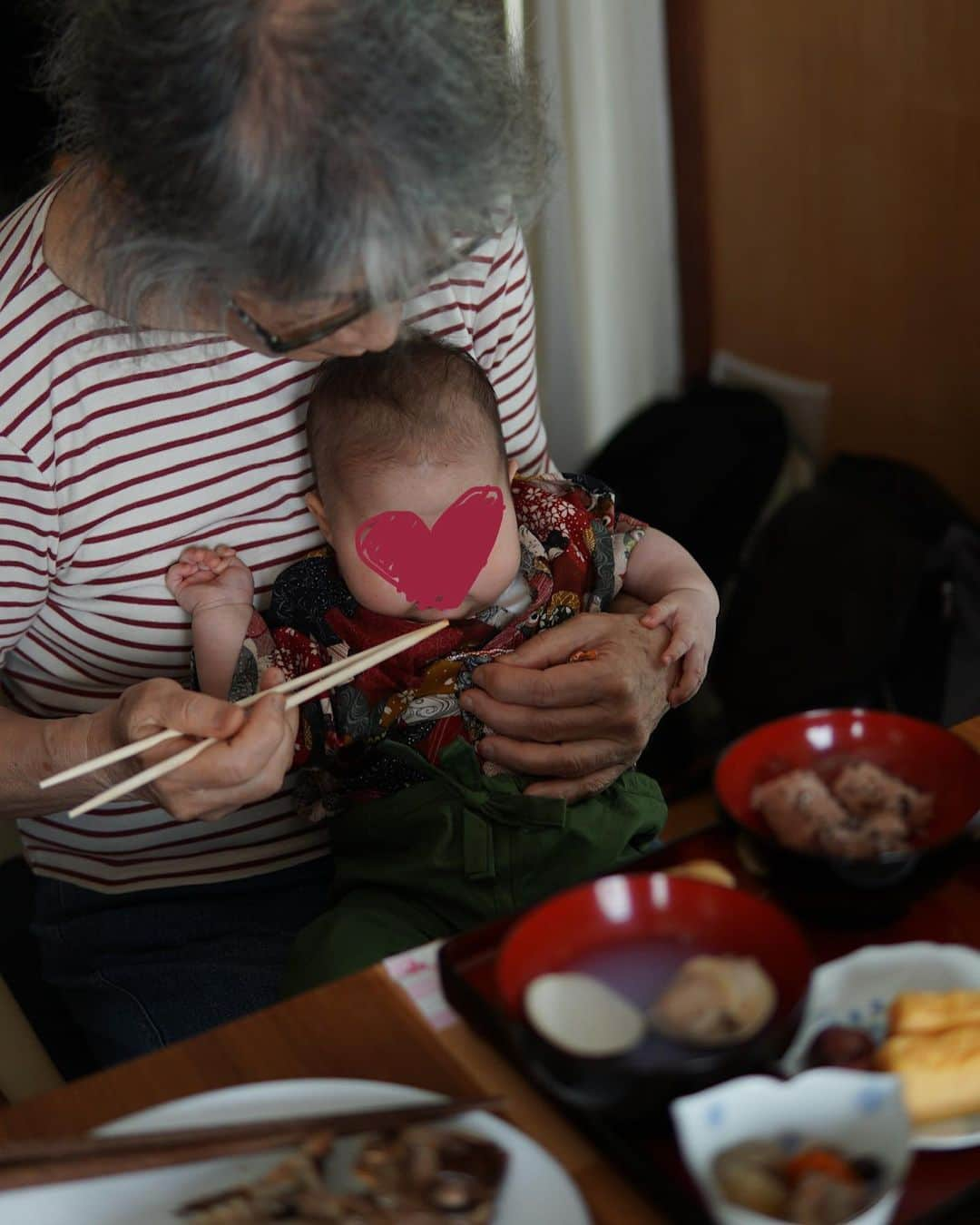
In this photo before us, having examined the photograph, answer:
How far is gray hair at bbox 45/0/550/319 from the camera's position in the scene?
1066 mm

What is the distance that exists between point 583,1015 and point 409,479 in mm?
707

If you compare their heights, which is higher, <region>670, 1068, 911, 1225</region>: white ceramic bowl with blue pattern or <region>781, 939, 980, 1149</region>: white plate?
<region>670, 1068, 911, 1225</region>: white ceramic bowl with blue pattern

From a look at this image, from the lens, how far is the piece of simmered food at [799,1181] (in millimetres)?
727

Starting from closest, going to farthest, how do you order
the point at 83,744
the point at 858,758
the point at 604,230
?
1. the point at 858,758
2. the point at 83,744
3. the point at 604,230

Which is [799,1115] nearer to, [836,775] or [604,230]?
[836,775]

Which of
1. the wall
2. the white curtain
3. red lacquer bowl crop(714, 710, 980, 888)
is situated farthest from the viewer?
the white curtain

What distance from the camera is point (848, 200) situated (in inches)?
112

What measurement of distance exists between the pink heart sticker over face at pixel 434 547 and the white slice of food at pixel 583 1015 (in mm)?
629

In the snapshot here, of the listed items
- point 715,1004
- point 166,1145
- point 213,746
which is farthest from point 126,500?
point 715,1004

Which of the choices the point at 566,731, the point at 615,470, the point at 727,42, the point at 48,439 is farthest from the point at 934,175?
the point at 48,439

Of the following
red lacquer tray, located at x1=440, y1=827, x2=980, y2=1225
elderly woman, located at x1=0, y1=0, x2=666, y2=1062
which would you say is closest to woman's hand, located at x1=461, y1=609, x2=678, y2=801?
elderly woman, located at x1=0, y1=0, x2=666, y2=1062

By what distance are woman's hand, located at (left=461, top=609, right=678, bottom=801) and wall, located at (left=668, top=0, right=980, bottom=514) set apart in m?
1.65

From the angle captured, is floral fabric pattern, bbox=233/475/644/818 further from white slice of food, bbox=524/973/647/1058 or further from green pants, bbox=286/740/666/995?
white slice of food, bbox=524/973/647/1058

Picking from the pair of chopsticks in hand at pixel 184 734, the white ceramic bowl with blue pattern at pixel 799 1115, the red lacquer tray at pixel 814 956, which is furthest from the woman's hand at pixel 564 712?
the white ceramic bowl with blue pattern at pixel 799 1115
